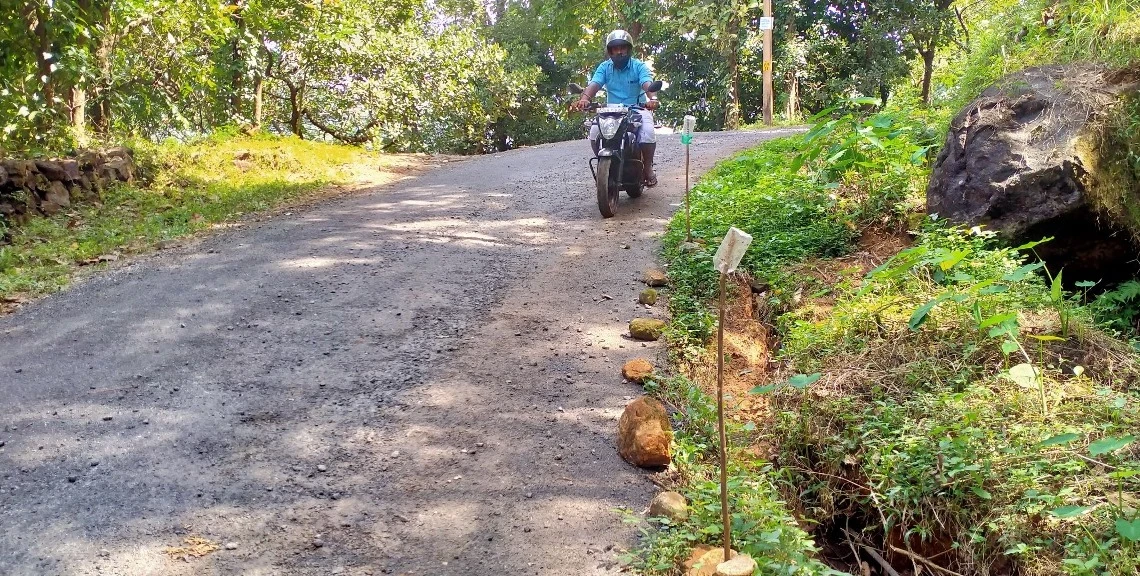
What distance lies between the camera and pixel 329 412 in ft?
13.0

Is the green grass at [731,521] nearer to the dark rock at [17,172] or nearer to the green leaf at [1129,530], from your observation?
the green leaf at [1129,530]

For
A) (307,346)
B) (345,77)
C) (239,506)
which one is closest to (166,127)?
(345,77)

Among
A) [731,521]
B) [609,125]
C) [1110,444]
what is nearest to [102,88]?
[609,125]

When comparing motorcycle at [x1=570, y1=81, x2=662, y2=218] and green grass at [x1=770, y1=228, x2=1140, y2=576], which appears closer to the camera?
green grass at [x1=770, y1=228, x2=1140, y2=576]

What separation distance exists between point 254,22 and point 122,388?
8.30m

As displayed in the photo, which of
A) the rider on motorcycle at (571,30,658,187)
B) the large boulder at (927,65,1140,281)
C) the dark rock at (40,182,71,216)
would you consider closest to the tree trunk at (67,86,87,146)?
the dark rock at (40,182,71,216)

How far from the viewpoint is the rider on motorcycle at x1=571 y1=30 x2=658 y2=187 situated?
24.6ft

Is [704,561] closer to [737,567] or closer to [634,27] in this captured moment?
[737,567]

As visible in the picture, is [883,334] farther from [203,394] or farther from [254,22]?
[254,22]

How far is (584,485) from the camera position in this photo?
338 centimetres

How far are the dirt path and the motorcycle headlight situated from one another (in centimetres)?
99

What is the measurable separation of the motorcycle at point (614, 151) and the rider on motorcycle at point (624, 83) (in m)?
0.09

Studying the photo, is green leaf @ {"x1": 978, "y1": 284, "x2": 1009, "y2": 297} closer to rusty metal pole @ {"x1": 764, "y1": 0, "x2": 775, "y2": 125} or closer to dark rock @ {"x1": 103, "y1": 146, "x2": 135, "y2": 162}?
dark rock @ {"x1": 103, "y1": 146, "x2": 135, "y2": 162}

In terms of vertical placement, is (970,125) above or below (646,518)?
above
